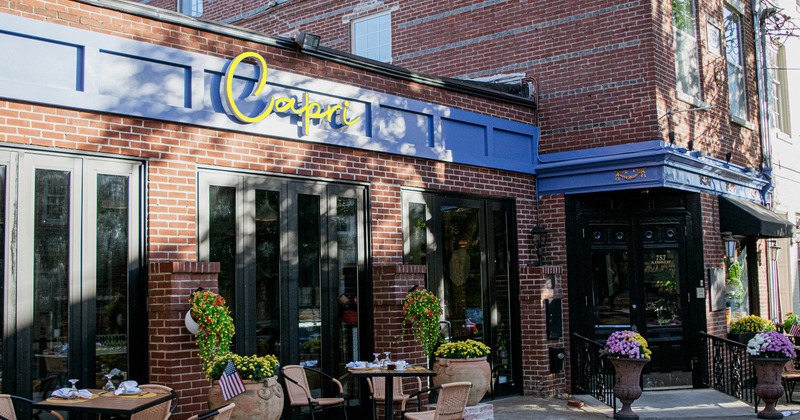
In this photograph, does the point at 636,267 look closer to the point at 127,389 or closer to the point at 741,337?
the point at 741,337

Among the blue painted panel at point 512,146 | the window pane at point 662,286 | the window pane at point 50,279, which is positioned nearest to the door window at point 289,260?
the window pane at point 50,279

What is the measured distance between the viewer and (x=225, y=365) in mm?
7613

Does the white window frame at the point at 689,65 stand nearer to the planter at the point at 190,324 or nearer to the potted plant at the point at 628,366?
the potted plant at the point at 628,366

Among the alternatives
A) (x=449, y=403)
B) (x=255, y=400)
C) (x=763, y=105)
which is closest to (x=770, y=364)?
(x=449, y=403)

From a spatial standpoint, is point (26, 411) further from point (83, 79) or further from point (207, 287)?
point (83, 79)

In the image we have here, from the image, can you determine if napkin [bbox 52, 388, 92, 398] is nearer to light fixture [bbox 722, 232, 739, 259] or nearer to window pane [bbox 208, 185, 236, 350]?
window pane [bbox 208, 185, 236, 350]

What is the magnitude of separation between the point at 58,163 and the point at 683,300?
9.25 m

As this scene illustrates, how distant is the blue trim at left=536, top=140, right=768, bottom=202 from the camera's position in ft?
39.1

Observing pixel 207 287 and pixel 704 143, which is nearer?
pixel 207 287

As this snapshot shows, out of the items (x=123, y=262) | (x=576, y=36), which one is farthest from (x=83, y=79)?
(x=576, y=36)

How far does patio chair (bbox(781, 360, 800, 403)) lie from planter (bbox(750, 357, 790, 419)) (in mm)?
1191

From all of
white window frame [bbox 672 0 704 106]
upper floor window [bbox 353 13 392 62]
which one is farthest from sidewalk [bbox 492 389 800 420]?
upper floor window [bbox 353 13 392 62]

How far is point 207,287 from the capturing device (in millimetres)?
8102

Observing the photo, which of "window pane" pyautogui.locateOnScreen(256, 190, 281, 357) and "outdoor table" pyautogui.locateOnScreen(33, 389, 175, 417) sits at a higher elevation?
"window pane" pyautogui.locateOnScreen(256, 190, 281, 357)
